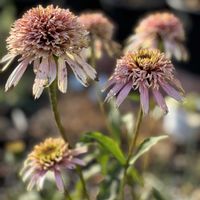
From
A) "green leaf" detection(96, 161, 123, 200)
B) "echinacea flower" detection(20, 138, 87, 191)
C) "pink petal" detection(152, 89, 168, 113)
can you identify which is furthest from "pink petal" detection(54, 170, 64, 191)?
"pink petal" detection(152, 89, 168, 113)

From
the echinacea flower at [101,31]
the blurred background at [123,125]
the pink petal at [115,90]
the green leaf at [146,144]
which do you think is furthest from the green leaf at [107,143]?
the blurred background at [123,125]

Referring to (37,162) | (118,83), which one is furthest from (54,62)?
(37,162)

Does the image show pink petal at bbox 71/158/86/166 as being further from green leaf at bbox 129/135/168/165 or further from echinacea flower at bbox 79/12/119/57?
echinacea flower at bbox 79/12/119/57

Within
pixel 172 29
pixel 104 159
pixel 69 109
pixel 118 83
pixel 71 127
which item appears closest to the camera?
pixel 118 83

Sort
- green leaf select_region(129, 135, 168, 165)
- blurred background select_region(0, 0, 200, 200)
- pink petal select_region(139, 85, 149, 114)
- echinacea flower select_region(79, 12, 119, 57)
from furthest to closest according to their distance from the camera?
blurred background select_region(0, 0, 200, 200), echinacea flower select_region(79, 12, 119, 57), green leaf select_region(129, 135, 168, 165), pink petal select_region(139, 85, 149, 114)

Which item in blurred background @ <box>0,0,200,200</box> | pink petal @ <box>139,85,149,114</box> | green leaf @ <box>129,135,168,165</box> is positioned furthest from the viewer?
blurred background @ <box>0,0,200,200</box>

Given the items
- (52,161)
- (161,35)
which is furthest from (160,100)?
(161,35)

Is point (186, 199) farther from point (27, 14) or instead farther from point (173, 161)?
point (27, 14)

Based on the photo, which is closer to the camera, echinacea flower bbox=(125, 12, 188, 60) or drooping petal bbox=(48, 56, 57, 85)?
drooping petal bbox=(48, 56, 57, 85)
